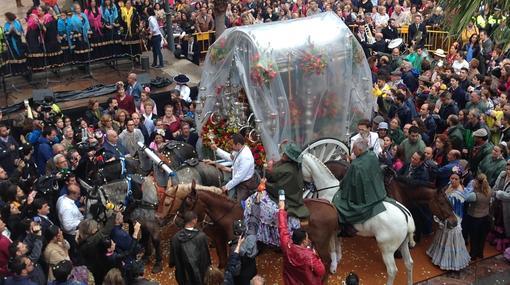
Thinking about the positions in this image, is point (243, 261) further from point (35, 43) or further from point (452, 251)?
point (35, 43)

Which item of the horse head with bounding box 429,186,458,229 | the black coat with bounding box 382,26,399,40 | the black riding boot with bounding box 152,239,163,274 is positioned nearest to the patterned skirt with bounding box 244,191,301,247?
the black riding boot with bounding box 152,239,163,274

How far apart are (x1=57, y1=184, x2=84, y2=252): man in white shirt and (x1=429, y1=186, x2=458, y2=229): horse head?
5037 mm

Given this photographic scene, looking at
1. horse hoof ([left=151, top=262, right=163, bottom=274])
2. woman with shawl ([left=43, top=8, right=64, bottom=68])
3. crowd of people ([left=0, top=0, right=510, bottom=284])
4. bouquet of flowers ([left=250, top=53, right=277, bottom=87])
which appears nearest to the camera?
crowd of people ([left=0, top=0, right=510, bottom=284])

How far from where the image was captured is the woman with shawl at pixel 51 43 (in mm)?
14992

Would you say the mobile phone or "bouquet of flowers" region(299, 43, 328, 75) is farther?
"bouquet of flowers" region(299, 43, 328, 75)

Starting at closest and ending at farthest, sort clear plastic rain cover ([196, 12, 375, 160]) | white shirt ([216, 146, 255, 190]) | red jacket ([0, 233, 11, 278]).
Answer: red jacket ([0, 233, 11, 278])
white shirt ([216, 146, 255, 190])
clear plastic rain cover ([196, 12, 375, 160])

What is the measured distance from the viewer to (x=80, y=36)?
15.6 metres

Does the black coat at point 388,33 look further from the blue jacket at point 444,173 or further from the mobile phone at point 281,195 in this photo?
the mobile phone at point 281,195

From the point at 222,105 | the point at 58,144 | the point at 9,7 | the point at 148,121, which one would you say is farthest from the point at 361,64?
the point at 9,7

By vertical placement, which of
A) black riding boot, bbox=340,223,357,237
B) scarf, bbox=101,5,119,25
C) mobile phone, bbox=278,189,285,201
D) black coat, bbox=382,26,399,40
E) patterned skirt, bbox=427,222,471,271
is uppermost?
scarf, bbox=101,5,119,25

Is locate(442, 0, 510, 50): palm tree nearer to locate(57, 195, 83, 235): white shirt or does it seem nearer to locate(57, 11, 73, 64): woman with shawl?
locate(57, 195, 83, 235): white shirt

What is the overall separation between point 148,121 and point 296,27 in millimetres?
3657

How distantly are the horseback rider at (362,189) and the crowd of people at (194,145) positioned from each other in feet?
0.35

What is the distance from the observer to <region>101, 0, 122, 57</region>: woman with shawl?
15773mm
